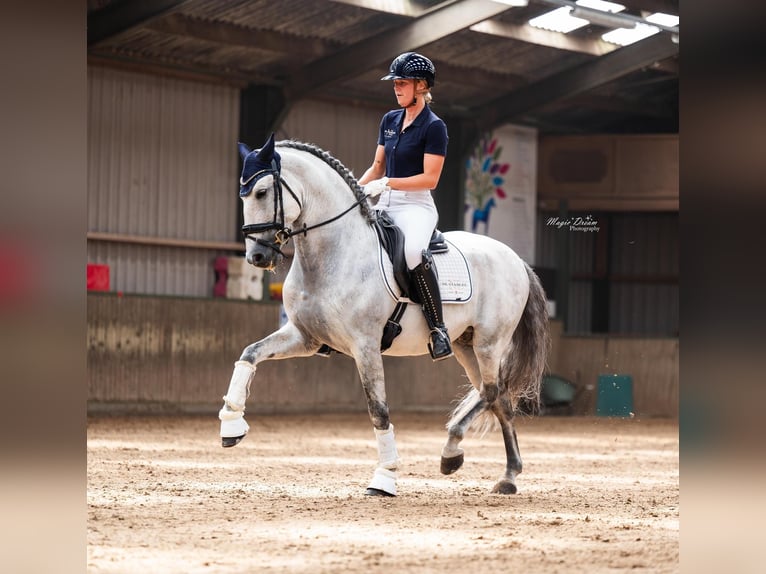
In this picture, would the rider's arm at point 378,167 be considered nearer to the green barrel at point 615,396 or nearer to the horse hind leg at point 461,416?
the horse hind leg at point 461,416

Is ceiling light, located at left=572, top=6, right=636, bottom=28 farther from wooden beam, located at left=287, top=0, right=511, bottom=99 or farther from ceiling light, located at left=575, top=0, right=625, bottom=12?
wooden beam, located at left=287, top=0, right=511, bottom=99

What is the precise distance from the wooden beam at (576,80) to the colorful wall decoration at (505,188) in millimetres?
462

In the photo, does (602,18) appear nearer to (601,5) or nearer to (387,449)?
(601,5)

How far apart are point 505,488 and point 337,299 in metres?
1.56

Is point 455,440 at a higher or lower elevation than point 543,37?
lower

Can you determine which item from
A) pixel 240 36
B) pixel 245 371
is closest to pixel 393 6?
pixel 240 36

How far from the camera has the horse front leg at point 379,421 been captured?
5.99 m

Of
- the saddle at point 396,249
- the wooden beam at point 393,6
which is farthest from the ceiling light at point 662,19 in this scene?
the saddle at point 396,249

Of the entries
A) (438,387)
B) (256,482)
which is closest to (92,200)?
(438,387)

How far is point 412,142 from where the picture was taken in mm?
6273

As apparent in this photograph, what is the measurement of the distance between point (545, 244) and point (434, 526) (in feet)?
46.4

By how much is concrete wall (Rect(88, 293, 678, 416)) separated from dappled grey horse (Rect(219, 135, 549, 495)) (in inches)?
267

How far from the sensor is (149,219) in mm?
13961
